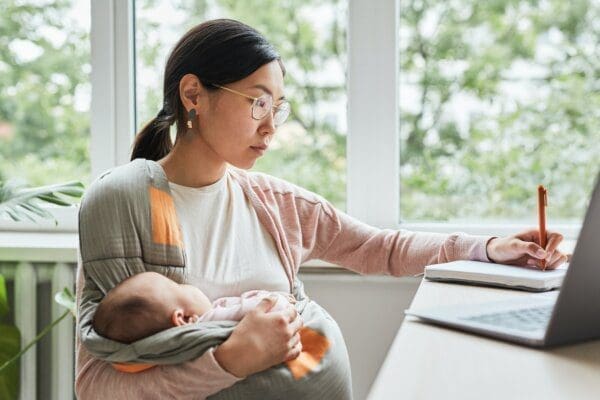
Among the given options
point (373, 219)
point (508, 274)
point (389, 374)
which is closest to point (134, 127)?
point (373, 219)

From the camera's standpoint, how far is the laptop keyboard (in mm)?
960

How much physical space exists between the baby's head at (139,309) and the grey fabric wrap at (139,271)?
2 centimetres

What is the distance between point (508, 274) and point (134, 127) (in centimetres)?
144

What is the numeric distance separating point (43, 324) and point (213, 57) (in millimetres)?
1177

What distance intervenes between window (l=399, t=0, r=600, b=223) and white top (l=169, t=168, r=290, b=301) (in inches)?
33.1

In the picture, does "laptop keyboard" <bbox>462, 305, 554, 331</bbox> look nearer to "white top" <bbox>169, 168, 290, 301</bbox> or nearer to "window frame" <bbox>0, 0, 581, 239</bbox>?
"white top" <bbox>169, 168, 290, 301</bbox>

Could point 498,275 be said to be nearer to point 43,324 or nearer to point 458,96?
point 458,96

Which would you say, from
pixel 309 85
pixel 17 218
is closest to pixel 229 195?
pixel 17 218

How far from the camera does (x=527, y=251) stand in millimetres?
1482

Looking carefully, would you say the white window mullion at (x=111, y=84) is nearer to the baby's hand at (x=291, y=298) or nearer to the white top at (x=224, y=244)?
the white top at (x=224, y=244)

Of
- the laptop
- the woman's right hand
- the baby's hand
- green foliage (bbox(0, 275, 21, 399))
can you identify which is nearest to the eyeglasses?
the baby's hand

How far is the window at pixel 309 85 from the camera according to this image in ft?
7.60

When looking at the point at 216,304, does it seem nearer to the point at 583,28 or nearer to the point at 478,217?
the point at 478,217

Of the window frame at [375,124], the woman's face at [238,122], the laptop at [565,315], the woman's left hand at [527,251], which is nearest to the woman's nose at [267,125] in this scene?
the woman's face at [238,122]
